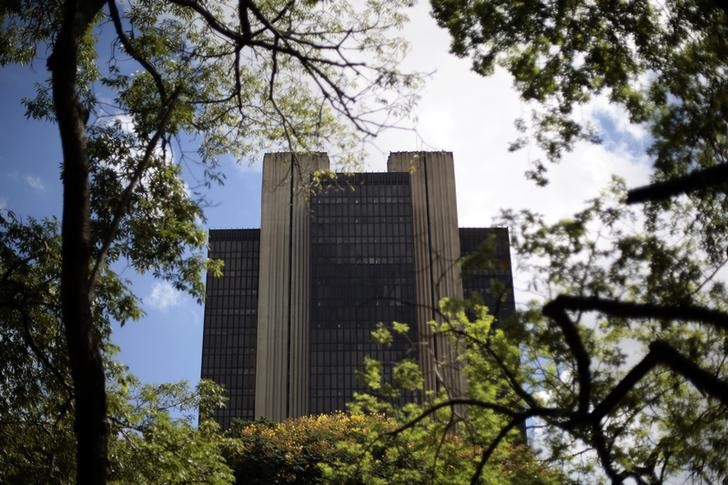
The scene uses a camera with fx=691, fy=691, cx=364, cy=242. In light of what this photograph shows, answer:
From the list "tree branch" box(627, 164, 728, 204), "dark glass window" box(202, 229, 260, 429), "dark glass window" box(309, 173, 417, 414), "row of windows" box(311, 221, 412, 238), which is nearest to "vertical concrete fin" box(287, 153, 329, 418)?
"dark glass window" box(309, 173, 417, 414)

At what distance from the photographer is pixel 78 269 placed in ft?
14.4

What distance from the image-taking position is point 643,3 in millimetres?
7117

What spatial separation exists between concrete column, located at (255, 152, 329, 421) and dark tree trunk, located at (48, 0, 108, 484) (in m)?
47.5

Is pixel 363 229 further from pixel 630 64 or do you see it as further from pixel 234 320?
pixel 630 64

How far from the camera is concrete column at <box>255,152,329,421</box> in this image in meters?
55.7

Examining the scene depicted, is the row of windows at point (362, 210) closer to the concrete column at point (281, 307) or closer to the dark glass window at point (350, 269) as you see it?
the dark glass window at point (350, 269)

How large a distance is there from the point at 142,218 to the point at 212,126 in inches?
54.0

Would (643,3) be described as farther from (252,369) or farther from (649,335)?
(252,369)

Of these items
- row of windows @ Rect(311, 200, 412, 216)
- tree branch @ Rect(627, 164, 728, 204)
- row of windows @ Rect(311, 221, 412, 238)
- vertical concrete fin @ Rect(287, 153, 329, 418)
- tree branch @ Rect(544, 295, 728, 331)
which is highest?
row of windows @ Rect(311, 200, 412, 216)

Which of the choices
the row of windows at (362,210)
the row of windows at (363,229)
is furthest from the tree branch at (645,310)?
the row of windows at (362,210)

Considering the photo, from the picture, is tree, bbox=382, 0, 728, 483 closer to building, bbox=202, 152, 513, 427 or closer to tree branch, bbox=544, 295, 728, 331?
tree branch, bbox=544, 295, 728, 331

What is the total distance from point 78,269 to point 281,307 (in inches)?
2175

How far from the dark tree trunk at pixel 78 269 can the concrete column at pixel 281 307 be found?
47544 millimetres

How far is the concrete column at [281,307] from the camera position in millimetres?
55688
